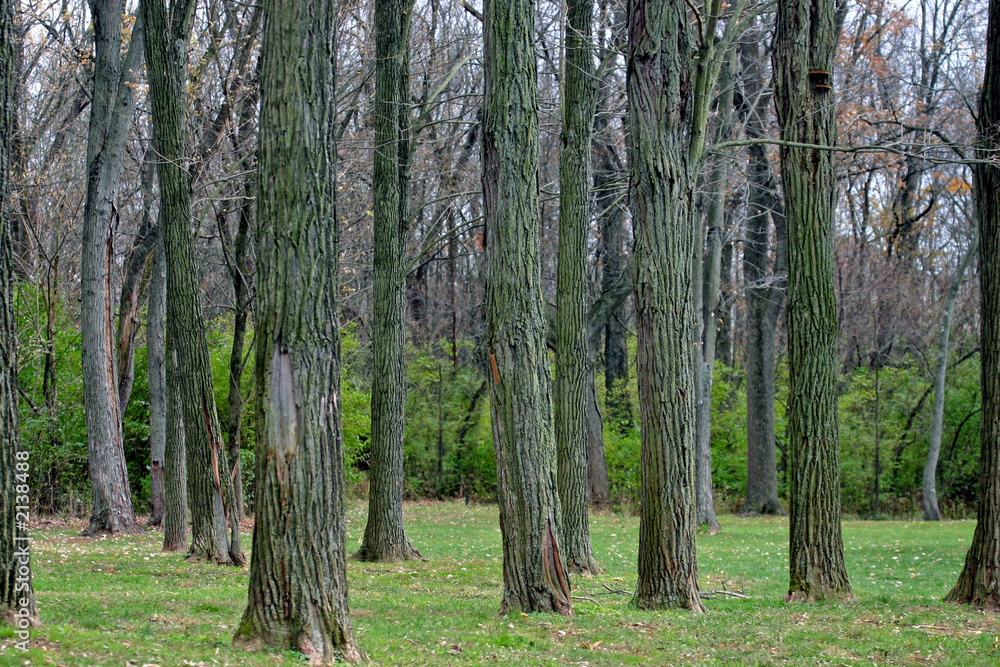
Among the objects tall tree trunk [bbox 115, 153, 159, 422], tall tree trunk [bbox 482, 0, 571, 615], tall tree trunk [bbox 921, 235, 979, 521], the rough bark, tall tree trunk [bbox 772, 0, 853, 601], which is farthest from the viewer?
tall tree trunk [bbox 921, 235, 979, 521]

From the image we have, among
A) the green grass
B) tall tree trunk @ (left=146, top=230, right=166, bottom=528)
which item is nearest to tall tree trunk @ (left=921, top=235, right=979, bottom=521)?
the green grass

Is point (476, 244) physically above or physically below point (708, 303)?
above

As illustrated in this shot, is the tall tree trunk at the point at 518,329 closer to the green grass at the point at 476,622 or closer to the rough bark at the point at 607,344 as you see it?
the green grass at the point at 476,622

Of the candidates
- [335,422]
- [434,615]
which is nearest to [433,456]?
[434,615]

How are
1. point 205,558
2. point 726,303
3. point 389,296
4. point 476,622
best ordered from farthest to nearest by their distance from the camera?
point 726,303, point 389,296, point 205,558, point 476,622

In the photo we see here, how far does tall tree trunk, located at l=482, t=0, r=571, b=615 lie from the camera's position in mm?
7340

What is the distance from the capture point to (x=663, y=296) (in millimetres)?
7840

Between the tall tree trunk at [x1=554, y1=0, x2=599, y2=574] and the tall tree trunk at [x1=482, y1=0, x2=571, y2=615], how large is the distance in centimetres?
283

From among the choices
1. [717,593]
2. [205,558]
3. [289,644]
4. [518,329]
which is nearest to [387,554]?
[205,558]

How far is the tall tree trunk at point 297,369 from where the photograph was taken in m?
5.23

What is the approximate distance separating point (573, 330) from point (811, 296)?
115 inches

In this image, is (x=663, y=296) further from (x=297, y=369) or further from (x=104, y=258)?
(x=104, y=258)

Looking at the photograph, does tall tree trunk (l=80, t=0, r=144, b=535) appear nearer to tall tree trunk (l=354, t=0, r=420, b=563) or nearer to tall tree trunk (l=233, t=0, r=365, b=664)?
tall tree trunk (l=354, t=0, r=420, b=563)

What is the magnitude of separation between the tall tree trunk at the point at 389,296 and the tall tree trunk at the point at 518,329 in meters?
4.41
